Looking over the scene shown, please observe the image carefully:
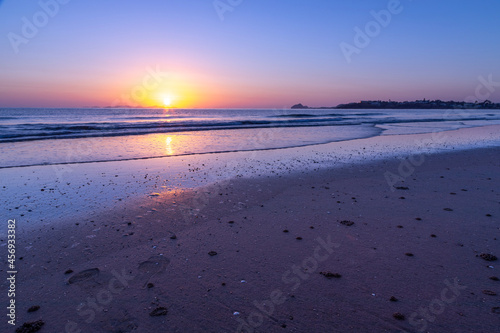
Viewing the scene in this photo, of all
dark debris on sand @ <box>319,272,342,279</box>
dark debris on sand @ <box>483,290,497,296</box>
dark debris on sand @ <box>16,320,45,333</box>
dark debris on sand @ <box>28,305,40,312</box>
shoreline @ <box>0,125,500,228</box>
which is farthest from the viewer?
shoreline @ <box>0,125,500,228</box>

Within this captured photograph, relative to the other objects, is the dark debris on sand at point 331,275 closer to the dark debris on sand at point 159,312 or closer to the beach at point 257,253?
the beach at point 257,253

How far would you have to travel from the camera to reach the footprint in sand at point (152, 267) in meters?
4.23

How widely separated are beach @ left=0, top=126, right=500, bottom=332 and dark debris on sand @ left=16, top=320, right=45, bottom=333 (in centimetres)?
6

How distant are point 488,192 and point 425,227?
13.3 ft

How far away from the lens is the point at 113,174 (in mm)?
10375

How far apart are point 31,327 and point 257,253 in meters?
3.21

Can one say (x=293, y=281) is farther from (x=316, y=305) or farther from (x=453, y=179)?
(x=453, y=179)

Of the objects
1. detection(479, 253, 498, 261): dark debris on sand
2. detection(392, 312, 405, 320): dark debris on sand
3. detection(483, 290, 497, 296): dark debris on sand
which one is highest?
detection(479, 253, 498, 261): dark debris on sand

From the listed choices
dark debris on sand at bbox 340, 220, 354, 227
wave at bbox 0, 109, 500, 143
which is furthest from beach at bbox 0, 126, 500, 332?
wave at bbox 0, 109, 500, 143

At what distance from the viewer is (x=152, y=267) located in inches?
176

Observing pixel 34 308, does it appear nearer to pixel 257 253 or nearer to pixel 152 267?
pixel 152 267

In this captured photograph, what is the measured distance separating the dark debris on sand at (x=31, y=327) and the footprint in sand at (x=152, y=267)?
1237mm

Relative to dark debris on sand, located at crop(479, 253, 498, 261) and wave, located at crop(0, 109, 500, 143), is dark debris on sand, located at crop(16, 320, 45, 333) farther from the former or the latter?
wave, located at crop(0, 109, 500, 143)

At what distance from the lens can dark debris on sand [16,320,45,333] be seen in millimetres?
3203
